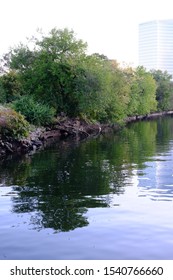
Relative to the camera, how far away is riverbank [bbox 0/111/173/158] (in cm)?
3281

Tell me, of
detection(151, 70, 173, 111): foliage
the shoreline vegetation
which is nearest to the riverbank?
the shoreline vegetation

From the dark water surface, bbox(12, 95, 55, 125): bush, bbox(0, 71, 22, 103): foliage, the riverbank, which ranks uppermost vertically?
bbox(0, 71, 22, 103): foliage

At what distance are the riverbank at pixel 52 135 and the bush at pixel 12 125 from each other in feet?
1.44

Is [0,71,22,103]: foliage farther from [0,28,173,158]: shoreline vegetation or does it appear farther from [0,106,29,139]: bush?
[0,106,29,139]: bush

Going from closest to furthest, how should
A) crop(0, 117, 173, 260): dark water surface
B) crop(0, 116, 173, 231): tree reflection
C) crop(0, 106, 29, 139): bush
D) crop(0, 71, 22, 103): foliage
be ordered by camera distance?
crop(0, 117, 173, 260): dark water surface, crop(0, 116, 173, 231): tree reflection, crop(0, 106, 29, 139): bush, crop(0, 71, 22, 103): foliage

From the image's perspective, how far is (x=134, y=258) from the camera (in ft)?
36.9

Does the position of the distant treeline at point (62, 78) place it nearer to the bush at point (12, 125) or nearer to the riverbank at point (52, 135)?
the riverbank at point (52, 135)

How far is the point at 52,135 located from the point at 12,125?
12340mm

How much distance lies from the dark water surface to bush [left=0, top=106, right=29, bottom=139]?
531 centimetres

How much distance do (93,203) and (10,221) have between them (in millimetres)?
3462

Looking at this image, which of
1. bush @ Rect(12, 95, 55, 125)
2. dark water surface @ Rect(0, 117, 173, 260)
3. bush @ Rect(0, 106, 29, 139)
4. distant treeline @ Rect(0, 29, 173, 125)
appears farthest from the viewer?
distant treeline @ Rect(0, 29, 173, 125)

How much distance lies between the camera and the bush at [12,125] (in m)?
32.7

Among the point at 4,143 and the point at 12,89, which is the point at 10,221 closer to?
the point at 4,143

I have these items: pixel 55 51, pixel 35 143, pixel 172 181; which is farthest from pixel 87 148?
pixel 55 51
